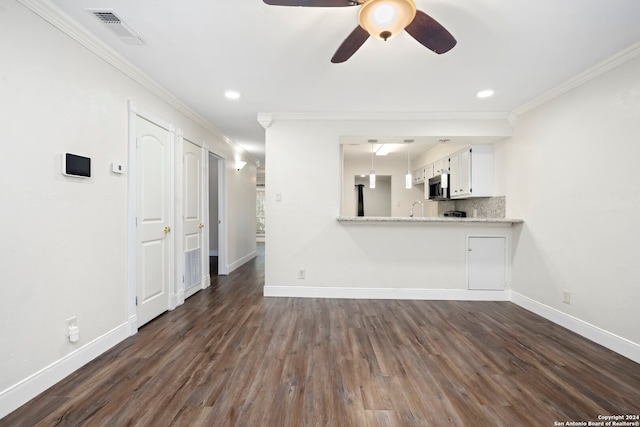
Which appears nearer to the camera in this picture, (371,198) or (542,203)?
(542,203)

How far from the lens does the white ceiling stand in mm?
1661

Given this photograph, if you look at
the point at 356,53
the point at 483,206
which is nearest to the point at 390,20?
the point at 356,53

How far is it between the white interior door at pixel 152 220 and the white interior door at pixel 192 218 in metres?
0.36

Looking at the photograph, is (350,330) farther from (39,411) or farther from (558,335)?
(39,411)

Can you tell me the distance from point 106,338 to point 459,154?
4.81 meters

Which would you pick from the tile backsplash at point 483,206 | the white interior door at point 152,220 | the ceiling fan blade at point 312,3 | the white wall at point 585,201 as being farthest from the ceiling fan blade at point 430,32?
the tile backsplash at point 483,206

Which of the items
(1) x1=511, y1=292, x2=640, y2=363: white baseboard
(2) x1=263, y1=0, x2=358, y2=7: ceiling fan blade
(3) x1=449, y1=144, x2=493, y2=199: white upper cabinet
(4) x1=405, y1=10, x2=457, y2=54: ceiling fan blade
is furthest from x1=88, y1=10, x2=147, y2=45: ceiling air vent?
(1) x1=511, y1=292, x2=640, y2=363: white baseboard

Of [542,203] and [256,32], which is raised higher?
[256,32]

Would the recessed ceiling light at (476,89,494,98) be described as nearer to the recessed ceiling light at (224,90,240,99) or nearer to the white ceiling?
the white ceiling

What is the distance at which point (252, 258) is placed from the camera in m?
6.14

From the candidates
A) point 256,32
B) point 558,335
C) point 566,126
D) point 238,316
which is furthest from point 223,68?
point 558,335

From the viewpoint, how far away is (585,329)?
240cm

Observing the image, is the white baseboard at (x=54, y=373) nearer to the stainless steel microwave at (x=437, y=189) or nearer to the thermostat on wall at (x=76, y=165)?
the thermostat on wall at (x=76, y=165)

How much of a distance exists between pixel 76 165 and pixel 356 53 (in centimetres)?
232
